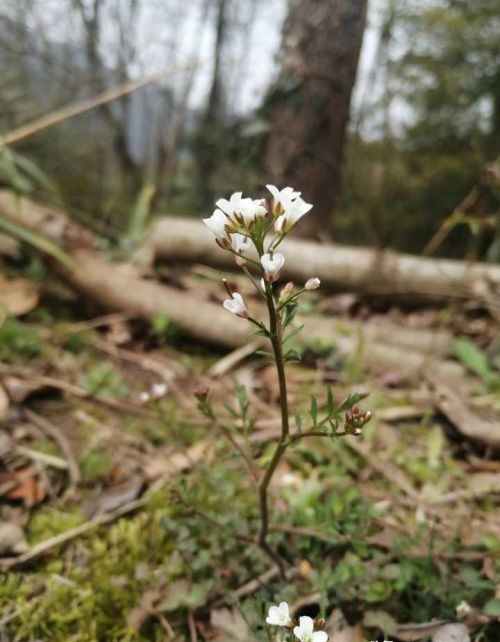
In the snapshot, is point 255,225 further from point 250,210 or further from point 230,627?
point 230,627

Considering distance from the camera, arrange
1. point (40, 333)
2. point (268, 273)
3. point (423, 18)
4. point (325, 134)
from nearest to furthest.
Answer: point (268, 273)
point (40, 333)
point (325, 134)
point (423, 18)

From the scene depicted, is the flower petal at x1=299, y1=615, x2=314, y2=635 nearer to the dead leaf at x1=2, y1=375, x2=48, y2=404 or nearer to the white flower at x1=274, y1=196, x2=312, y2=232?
the white flower at x1=274, y1=196, x2=312, y2=232

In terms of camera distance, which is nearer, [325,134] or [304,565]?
[304,565]

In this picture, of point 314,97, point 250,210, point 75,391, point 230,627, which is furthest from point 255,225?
point 314,97

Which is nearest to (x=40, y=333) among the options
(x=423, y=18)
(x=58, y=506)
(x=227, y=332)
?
(x=227, y=332)

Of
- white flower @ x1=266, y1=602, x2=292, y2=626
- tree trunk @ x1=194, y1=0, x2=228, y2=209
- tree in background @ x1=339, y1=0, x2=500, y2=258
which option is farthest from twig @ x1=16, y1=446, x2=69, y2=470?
tree trunk @ x1=194, y1=0, x2=228, y2=209

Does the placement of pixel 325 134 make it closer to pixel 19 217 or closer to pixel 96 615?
pixel 19 217

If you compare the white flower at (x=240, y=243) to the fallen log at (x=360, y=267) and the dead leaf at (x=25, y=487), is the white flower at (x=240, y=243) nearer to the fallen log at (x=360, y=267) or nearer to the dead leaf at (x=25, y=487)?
the dead leaf at (x=25, y=487)
